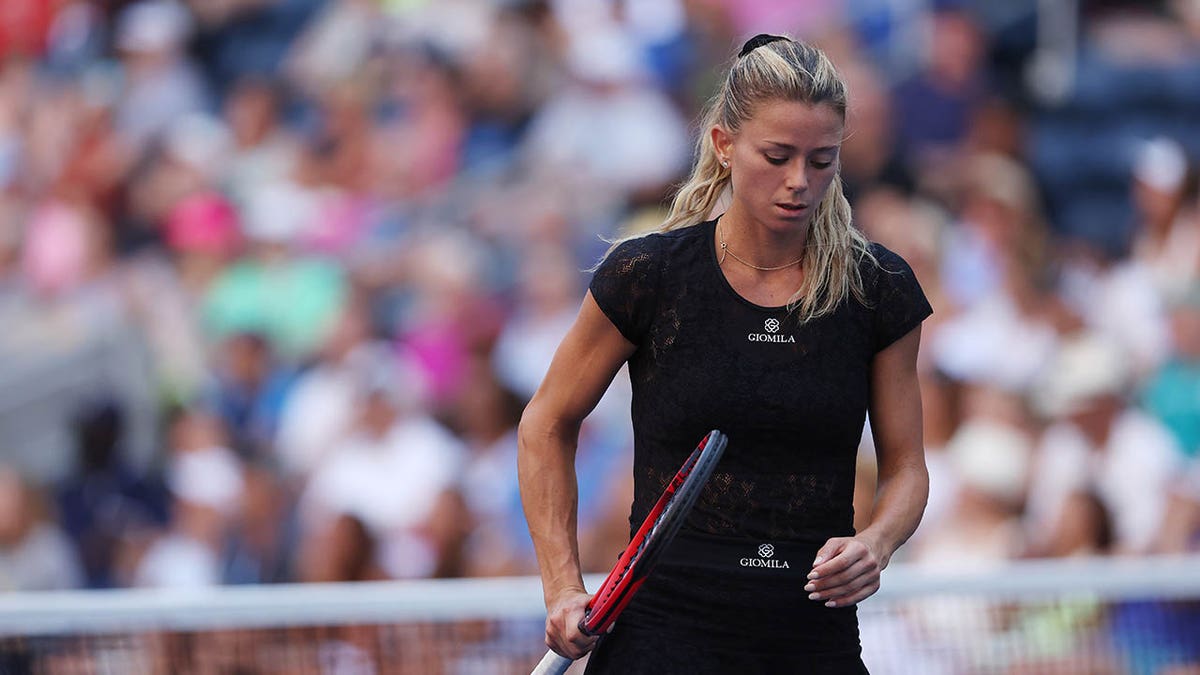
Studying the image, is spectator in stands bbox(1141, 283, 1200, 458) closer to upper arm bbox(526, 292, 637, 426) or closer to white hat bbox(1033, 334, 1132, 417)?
white hat bbox(1033, 334, 1132, 417)

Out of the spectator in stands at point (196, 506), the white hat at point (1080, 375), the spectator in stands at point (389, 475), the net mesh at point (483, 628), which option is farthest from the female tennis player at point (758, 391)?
the spectator in stands at point (196, 506)

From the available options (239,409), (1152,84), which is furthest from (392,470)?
(1152,84)

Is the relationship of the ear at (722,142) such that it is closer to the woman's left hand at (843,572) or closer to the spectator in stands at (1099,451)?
the woman's left hand at (843,572)

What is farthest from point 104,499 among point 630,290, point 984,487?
point 630,290

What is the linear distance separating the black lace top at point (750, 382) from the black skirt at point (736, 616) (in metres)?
0.04

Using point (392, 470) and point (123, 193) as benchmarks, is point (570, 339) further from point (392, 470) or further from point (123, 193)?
point (123, 193)

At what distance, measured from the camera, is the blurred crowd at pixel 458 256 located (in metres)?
7.20

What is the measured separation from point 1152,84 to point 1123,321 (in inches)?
77.9

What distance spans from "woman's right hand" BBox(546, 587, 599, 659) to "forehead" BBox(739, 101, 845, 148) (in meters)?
0.81

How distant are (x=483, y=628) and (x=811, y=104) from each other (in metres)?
2.61

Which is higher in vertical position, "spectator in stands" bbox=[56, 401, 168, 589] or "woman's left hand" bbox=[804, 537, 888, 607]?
"woman's left hand" bbox=[804, 537, 888, 607]

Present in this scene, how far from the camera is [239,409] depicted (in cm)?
827

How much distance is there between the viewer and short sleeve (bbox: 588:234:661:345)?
9.62 ft

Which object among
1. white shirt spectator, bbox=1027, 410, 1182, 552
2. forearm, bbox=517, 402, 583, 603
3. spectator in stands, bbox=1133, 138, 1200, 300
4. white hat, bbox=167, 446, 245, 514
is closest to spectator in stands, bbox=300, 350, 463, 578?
white hat, bbox=167, 446, 245, 514
